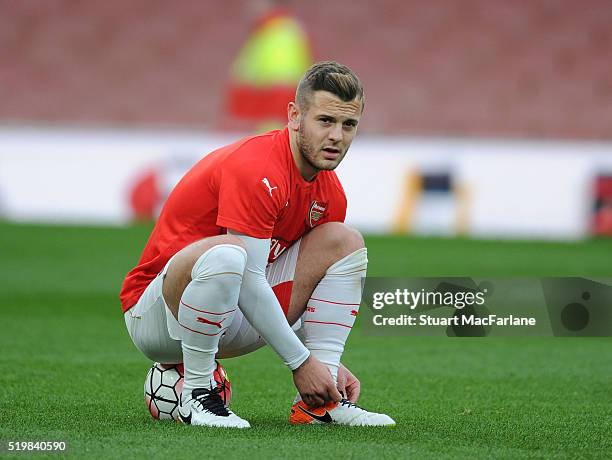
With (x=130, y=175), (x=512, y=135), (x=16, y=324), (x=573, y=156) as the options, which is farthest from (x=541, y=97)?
(x=16, y=324)

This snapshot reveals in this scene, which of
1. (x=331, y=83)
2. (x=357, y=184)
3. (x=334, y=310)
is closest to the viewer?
(x=331, y=83)

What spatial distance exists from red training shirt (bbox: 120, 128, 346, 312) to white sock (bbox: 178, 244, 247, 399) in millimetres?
120

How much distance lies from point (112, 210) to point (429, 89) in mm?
6523

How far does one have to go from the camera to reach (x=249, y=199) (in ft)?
13.3

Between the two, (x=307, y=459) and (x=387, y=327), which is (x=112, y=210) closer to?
(x=387, y=327)

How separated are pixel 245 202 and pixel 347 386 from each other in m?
0.85

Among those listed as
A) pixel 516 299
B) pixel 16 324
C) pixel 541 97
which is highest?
pixel 541 97

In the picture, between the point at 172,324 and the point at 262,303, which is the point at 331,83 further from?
the point at 172,324

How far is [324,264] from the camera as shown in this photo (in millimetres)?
4449

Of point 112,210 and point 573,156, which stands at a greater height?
point 573,156

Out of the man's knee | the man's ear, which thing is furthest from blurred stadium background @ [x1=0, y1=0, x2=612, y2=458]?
the man's ear

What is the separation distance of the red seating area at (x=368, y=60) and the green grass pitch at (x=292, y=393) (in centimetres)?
959

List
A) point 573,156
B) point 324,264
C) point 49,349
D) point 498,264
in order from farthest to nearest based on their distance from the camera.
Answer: point 573,156 → point 498,264 → point 49,349 → point 324,264

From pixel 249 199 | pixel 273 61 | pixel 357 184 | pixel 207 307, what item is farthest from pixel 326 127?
pixel 357 184
